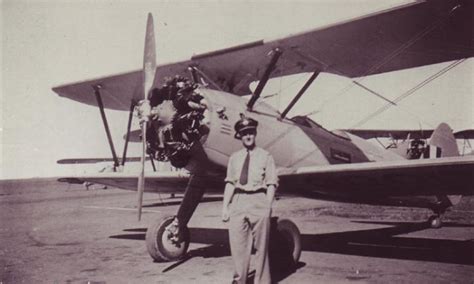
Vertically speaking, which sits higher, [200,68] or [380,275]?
[200,68]

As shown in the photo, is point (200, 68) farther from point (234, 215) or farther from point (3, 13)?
point (234, 215)

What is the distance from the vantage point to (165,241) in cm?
607

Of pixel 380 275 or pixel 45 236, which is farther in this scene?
pixel 45 236

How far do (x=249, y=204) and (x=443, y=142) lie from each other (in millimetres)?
6062

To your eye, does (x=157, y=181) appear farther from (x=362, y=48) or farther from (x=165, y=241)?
(x=362, y=48)

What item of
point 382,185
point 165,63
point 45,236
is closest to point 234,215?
point 382,185

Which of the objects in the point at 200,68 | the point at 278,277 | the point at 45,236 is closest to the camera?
the point at 278,277

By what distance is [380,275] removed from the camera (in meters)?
4.95

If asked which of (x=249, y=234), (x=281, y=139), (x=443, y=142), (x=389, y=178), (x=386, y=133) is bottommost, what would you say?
(x=249, y=234)

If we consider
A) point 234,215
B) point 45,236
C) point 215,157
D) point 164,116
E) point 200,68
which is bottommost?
point 45,236

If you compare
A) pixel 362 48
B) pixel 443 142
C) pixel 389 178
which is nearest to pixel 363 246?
pixel 389 178

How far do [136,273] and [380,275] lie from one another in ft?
9.52

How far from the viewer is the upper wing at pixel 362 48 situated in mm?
5699

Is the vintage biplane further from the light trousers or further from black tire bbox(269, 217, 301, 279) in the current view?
the light trousers
